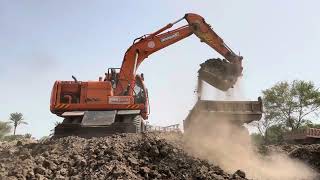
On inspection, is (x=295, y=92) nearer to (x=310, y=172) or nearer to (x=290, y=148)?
(x=290, y=148)

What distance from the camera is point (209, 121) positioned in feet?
47.3

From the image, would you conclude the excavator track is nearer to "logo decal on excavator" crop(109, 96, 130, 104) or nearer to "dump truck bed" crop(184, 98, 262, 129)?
"logo decal on excavator" crop(109, 96, 130, 104)

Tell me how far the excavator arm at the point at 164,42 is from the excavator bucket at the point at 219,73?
1.00 metres

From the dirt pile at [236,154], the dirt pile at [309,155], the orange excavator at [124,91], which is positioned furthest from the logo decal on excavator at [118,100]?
the dirt pile at [309,155]

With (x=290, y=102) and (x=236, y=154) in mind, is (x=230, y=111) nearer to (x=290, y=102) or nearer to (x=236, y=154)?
(x=236, y=154)

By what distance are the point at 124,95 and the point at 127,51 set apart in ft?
6.70

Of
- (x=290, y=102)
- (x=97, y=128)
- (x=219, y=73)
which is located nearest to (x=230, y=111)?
(x=219, y=73)

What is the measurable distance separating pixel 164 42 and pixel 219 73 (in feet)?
9.63

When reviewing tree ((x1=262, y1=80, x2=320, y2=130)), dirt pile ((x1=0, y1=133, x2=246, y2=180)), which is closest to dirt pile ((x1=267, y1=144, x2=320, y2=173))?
dirt pile ((x1=0, y1=133, x2=246, y2=180))

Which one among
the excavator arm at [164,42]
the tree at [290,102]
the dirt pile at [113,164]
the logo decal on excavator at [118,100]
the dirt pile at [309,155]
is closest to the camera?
the dirt pile at [113,164]

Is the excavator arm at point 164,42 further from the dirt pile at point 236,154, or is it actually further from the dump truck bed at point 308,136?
the dump truck bed at point 308,136

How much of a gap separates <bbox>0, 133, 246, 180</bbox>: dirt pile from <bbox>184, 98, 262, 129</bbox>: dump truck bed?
4.01m

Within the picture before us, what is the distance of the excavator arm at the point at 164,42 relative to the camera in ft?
55.4

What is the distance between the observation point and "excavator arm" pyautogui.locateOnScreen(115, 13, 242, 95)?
16877mm
